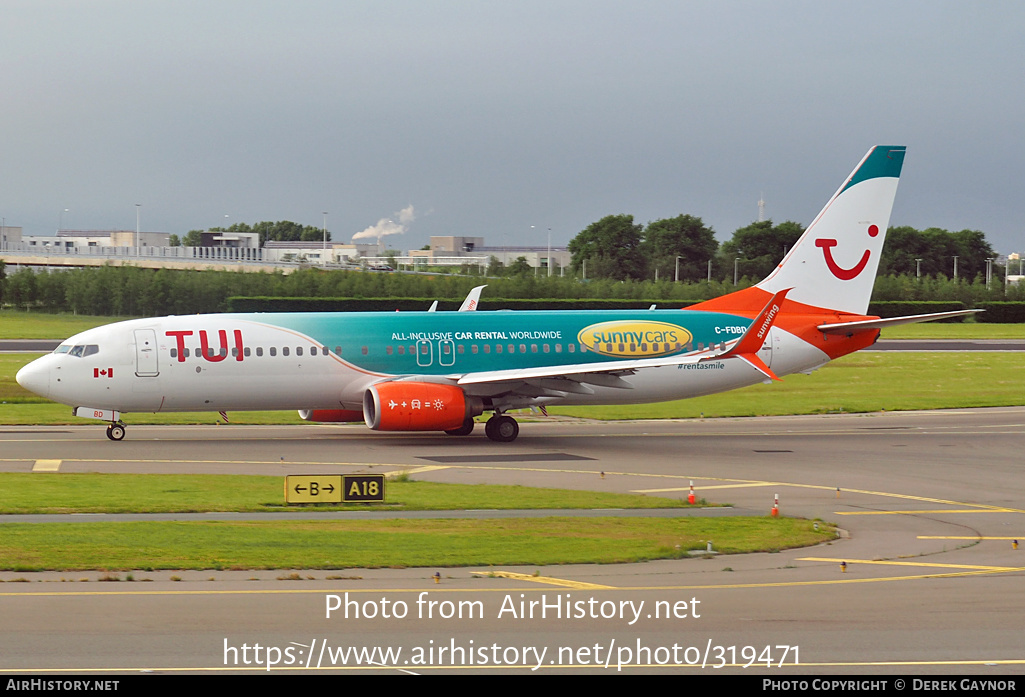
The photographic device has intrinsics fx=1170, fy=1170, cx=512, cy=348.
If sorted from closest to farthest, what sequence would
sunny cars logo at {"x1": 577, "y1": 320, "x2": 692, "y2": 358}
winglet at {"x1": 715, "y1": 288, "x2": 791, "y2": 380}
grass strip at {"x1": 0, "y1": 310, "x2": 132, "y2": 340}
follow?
1. winglet at {"x1": 715, "y1": 288, "x2": 791, "y2": 380}
2. sunny cars logo at {"x1": 577, "y1": 320, "x2": 692, "y2": 358}
3. grass strip at {"x1": 0, "y1": 310, "x2": 132, "y2": 340}

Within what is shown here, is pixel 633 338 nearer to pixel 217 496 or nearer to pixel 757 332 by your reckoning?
pixel 757 332

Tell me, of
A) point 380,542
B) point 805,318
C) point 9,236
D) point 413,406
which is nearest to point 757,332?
point 805,318

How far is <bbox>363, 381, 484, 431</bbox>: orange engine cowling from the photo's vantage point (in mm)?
35688

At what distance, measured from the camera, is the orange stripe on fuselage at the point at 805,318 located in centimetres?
4209

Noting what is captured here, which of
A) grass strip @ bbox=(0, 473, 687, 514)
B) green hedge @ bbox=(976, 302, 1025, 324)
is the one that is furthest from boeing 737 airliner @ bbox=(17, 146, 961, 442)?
green hedge @ bbox=(976, 302, 1025, 324)

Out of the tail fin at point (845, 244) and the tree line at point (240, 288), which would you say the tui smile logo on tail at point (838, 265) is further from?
the tree line at point (240, 288)

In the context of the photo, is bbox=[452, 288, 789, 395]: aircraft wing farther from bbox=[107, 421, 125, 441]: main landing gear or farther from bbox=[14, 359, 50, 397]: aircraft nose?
bbox=[14, 359, 50, 397]: aircraft nose

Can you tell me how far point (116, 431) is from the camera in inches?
1454

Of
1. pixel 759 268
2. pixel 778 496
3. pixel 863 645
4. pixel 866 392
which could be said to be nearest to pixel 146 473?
pixel 778 496

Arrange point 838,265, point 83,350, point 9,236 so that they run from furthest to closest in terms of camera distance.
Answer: point 9,236 < point 838,265 < point 83,350

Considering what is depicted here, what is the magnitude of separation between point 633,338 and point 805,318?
22.0 ft

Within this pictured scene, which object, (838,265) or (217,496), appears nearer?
(217,496)

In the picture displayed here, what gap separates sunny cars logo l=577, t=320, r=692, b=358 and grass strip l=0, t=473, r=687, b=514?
13.3 metres
